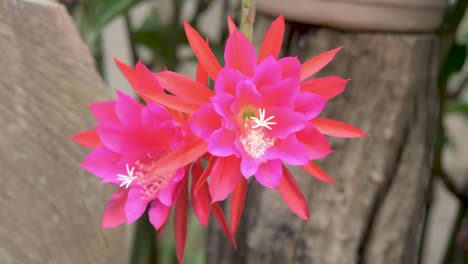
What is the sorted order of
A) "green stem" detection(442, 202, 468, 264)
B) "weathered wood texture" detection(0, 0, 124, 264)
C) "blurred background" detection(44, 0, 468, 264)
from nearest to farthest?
"weathered wood texture" detection(0, 0, 124, 264)
"blurred background" detection(44, 0, 468, 264)
"green stem" detection(442, 202, 468, 264)

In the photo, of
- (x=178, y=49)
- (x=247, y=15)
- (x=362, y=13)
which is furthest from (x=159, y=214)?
(x=178, y=49)

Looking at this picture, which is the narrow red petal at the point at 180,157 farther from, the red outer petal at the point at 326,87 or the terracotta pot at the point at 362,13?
the terracotta pot at the point at 362,13

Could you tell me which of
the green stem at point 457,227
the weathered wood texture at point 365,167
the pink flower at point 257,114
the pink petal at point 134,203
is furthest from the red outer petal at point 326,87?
the green stem at point 457,227

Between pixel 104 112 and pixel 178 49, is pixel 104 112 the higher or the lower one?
the higher one

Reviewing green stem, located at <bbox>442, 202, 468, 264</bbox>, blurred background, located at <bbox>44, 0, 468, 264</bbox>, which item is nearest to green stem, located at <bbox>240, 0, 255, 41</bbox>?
blurred background, located at <bbox>44, 0, 468, 264</bbox>

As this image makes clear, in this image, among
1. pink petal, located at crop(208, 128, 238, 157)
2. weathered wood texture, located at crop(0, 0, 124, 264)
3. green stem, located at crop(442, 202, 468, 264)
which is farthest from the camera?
green stem, located at crop(442, 202, 468, 264)

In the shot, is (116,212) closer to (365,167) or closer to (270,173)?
(270,173)

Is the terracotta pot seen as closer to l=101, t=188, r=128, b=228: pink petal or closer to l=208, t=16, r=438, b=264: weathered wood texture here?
l=208, t=16, r=438, b=264: weathered wood texture
